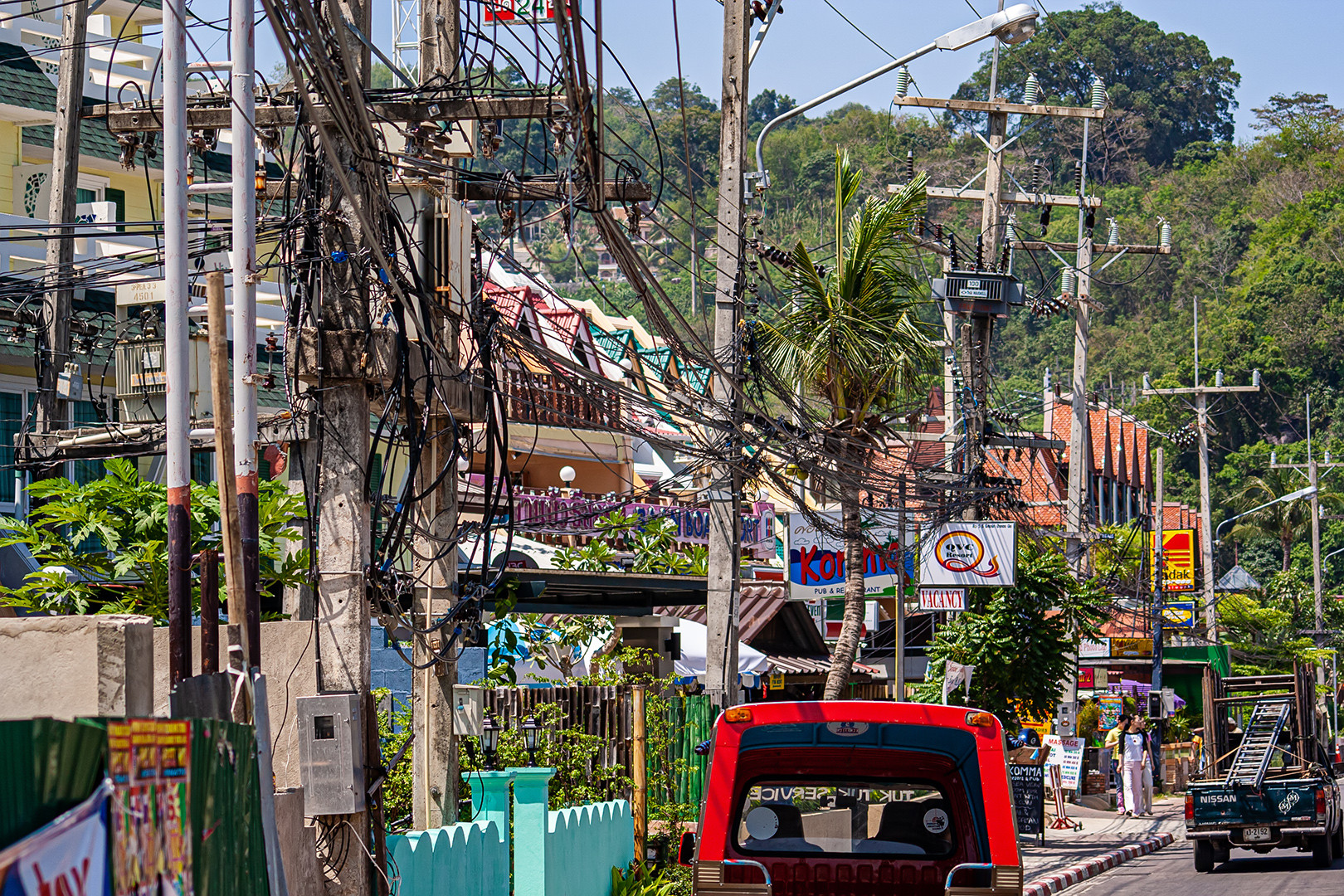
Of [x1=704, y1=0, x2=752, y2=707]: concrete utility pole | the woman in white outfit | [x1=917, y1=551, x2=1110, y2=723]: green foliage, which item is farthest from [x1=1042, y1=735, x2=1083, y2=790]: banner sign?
[x1=704, y1=0, x2=752, y2=707]: concrete utility pole

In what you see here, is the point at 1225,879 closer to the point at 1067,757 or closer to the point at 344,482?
Answer: the point at 1067,757

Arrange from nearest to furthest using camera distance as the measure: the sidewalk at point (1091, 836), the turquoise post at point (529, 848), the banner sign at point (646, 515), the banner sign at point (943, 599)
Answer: the turquoise post at point (529, 848), the sidewalk at point (1091, 836), the banner sign at point (943, 599), the banner sign at point (646, 515)

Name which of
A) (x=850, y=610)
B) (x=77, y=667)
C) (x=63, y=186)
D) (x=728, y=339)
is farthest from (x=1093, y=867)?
(x=77, y=667)

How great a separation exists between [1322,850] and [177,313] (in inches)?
655

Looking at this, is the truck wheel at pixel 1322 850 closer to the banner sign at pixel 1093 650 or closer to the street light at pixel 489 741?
the street light at pixel 489 741

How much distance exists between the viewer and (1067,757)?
94.1 feet

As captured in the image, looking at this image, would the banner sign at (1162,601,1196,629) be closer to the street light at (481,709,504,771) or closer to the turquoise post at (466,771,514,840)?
the street light at (481,709,504,771)

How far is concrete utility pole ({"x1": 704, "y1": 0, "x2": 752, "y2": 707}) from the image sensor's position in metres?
14.7

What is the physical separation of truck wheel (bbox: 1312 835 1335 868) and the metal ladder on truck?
1.00 m

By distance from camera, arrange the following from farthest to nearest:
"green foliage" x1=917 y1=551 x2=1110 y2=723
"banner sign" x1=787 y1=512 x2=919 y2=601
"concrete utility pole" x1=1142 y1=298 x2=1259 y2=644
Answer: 1. "concrete utility pole" x1=1142 y1=298 x2=1259 y2=644
2. "green foliage" x1=917 y1=551 x2=1110 y2=723
3. "banner sign" x1=787 y1=512 x2=919 y2=601

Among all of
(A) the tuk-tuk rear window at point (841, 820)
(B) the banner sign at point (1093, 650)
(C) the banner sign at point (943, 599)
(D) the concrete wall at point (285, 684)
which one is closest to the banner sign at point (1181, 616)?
(B) the banner sign at point (1093, 650)

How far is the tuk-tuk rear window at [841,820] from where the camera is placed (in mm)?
8400

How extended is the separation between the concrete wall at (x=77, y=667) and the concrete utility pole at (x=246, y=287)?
2117 mm

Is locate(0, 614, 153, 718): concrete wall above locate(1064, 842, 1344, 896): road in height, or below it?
above
